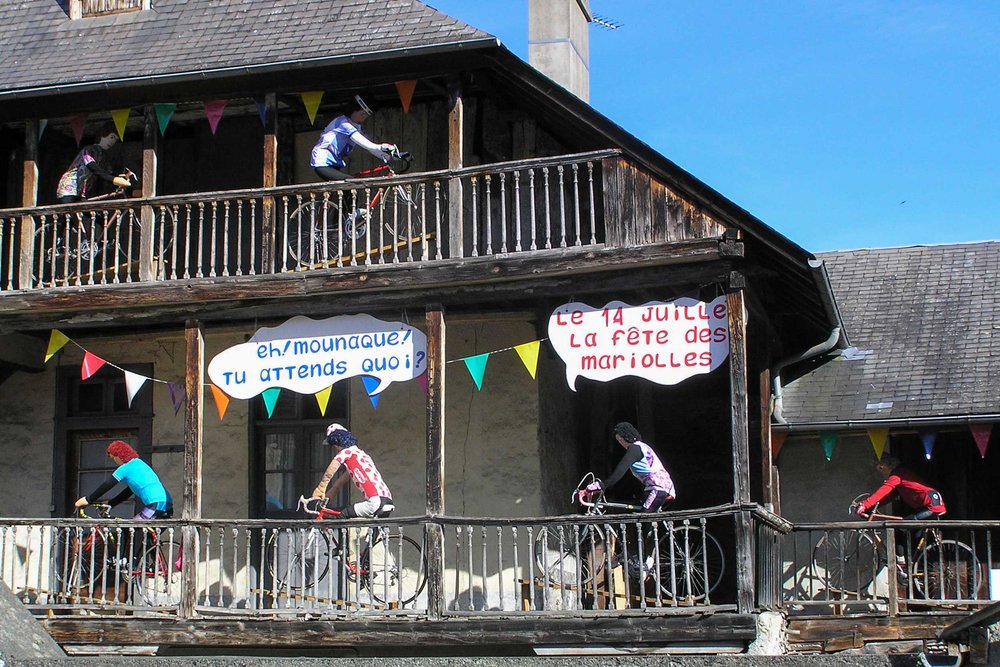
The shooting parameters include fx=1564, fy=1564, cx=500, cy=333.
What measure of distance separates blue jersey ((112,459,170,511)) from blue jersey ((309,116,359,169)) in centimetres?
315

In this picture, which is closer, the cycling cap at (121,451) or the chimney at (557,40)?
the cycling cap at (121,451)

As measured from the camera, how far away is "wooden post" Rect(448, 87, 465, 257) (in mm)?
13484

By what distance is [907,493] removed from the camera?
14305mm

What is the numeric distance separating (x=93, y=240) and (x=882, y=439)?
753 centimetres

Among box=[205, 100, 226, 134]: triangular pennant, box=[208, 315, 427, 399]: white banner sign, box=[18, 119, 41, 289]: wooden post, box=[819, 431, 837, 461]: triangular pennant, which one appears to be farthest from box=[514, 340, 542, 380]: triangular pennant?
box=[18, 119, 41, 289]: wooden post

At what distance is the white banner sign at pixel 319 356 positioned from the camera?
44.8 feet

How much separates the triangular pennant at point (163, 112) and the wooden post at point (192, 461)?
1924 millimetres

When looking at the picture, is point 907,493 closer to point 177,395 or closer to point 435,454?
point 435,454

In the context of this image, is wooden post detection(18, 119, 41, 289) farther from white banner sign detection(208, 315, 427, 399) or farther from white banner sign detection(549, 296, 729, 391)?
white banner sign detection(549, 296, 729, 391)

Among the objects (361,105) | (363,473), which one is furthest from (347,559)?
(361,105)

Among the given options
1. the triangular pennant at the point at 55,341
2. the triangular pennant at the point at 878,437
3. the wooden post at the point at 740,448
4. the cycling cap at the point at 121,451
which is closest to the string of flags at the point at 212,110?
the triangular pennant at the point at 55,341

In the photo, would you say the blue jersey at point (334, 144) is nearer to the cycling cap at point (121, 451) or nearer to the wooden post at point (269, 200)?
the wooden post at point (269, 200)

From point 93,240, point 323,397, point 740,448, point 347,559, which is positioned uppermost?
point 93,240

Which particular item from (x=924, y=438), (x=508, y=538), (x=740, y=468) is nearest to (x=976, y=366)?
(x=924, y=438)
